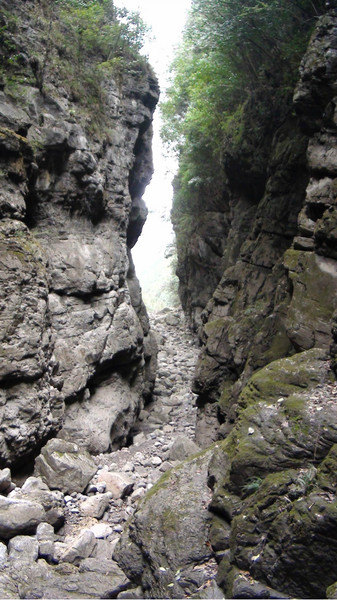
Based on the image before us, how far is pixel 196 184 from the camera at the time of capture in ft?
71.4

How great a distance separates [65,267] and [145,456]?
609cm

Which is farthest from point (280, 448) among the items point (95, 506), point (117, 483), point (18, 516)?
point (117, 483)

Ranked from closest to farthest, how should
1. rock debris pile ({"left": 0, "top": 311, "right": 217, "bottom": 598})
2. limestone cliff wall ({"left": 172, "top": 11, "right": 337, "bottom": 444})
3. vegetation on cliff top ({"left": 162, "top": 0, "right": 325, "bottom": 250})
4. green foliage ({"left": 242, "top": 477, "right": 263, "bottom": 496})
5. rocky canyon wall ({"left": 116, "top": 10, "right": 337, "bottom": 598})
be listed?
rocky canyon wall ({"left": 116, "top": 10, "right": 337, "bottom": 598})
green foliage ({"left": 242, "top": 477, "right": 263, "bottom": 496})
rock debris pile ({"left": 0, "top": 311, "right": 217, "bottom": 598})
limestone cliff wall ({"left": 172, "top": 11, "right": 337, "bottom": 444})
vegetation on cliff top ({"left": 162, "top": 0, "right": 325, "bottom": 250})

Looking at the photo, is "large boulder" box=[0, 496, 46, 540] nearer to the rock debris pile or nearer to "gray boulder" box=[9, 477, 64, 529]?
the rock debris pile

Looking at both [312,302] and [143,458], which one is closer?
[312,302]

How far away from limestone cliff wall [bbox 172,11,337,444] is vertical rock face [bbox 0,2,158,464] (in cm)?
328

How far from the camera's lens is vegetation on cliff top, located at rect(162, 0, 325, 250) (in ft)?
37.0

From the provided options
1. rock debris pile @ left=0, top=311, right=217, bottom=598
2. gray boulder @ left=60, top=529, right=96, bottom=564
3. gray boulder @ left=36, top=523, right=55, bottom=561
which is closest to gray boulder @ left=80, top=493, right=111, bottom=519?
rock debris pile @ left=0, top=311, right=217, bottom=598

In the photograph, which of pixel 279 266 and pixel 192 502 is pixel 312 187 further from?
pixel 192 502

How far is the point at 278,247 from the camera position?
41.9 ft

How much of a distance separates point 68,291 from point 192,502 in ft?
25.3

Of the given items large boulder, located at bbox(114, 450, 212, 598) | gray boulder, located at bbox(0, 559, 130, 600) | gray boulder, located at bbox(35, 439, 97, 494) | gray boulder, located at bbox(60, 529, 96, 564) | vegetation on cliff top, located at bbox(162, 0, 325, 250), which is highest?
vegetation on cliff top, located at bbox(162, 0, 325, 250)

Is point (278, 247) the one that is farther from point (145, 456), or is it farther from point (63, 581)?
point (63, 581)

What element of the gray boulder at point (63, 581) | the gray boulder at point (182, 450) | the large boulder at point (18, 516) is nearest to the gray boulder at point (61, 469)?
the large boulder at point (18, 516)
